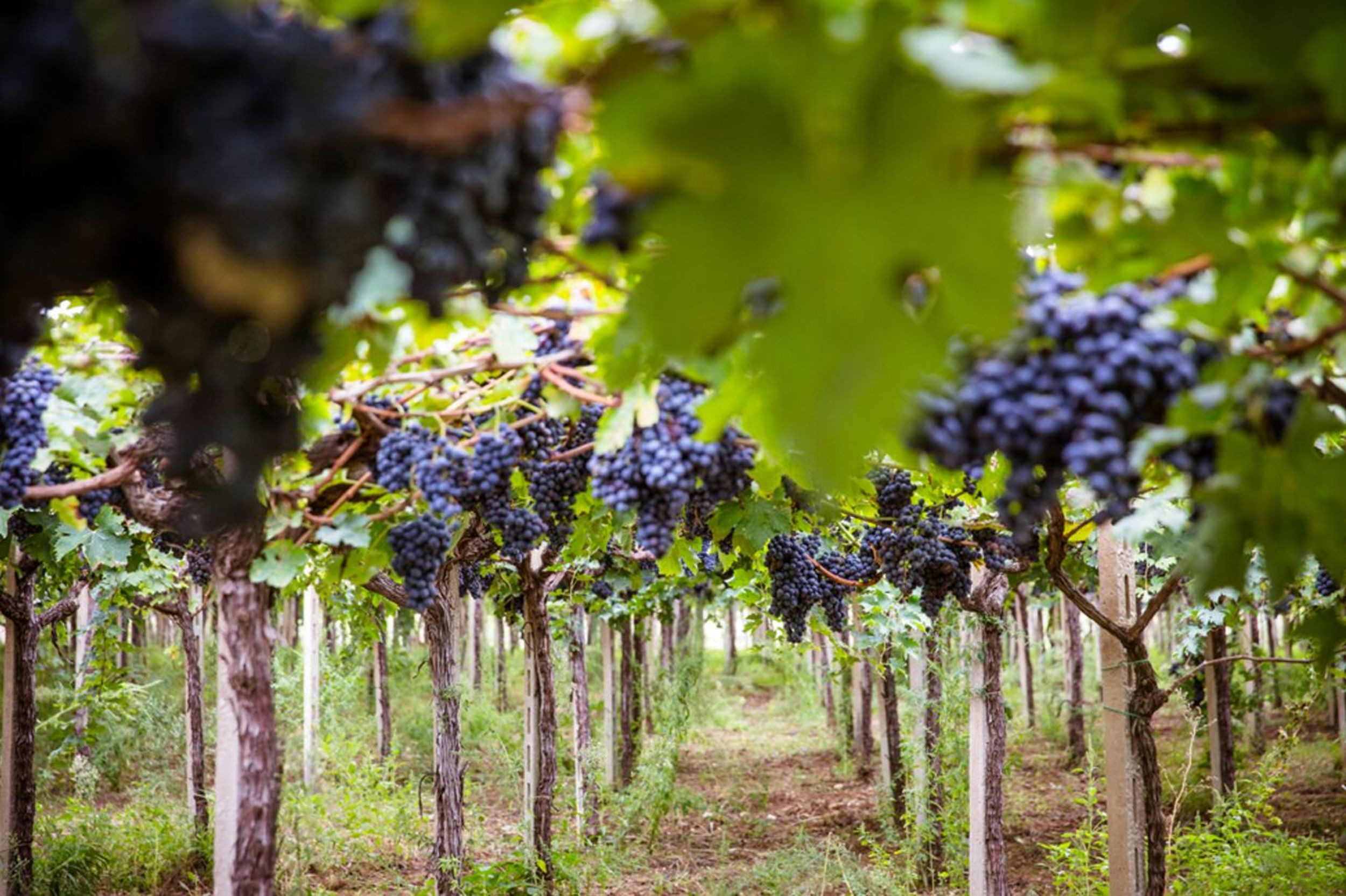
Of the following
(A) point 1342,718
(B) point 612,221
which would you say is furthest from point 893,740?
(B) point 612,221

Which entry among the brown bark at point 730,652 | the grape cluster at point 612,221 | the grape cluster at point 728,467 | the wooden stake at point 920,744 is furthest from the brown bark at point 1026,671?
the grape cluster at point 612,221

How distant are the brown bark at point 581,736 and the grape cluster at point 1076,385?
734cm

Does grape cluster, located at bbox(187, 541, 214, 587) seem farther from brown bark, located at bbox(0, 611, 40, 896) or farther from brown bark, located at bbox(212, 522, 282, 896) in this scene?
brown bark, located at bbox(212, 522, 282, 896)

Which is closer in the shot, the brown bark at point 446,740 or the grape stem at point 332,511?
the grape stem at point 332,511

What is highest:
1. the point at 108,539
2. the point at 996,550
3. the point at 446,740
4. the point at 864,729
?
the point at 108,539

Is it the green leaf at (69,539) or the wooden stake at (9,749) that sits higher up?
the green leaf at (69,539)

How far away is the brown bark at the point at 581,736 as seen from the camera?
8547 millimetres

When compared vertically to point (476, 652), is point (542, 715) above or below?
above

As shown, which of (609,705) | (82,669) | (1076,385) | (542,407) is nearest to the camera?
(1076,385)

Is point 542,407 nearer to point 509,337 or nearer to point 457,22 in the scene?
point 509,337

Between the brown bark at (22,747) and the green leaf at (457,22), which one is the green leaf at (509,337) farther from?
the brown bark at (22,747)

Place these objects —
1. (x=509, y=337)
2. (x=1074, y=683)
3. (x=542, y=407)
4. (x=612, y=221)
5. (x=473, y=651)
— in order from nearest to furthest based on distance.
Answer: (x=612, y=221) → (x=509, y=337) → (x=542, y=407) → (x=1074, y=683) → (x=473, y=651)

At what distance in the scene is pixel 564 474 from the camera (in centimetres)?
336

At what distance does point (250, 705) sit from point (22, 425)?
1015 mm
